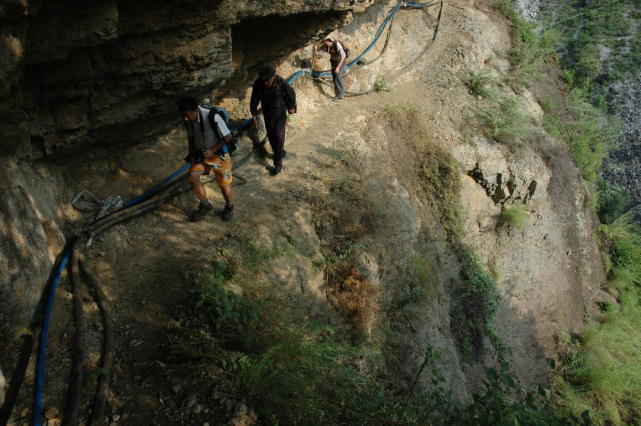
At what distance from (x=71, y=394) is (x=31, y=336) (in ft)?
2.03

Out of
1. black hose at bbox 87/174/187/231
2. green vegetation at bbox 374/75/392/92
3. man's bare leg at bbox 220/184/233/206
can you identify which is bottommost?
black hose at bbox 87/174/187/231

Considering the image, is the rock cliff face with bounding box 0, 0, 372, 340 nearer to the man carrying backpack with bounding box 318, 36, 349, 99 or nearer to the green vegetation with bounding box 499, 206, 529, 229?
the man carrying backpack with bounding box 318, 36, 349, 99

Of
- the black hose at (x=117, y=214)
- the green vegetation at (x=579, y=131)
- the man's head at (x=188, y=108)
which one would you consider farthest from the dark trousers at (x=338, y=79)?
the green vegetation at (x=579, y=131)

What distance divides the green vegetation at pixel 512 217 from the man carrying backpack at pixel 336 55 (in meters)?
4.33

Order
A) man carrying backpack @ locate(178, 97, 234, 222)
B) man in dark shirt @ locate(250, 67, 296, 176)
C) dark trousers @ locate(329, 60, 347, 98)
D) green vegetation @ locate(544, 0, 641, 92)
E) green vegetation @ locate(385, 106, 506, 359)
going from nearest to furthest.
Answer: man carrying backpack @ locate(178, 97, 234, 222) < man in dark shirt @ locate(250, 67, 296, 176) < green vegetation @ locate(385, 106, 506, 359) < dark trousers @ locate(329, 60, 347, 98) < green vegetation @ locate(544, 0, 641, 92)

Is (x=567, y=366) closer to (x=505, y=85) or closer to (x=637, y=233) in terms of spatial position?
(x=505, y=85)

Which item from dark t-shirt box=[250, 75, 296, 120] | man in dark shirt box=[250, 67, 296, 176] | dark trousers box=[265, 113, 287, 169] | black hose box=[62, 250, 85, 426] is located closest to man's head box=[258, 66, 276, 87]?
man in dark shirt box=[250, 67, 296, 176]

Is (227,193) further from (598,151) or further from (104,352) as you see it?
(598,151)

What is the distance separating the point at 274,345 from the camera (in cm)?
367

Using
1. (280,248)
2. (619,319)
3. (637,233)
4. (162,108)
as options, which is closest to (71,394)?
(280,248)

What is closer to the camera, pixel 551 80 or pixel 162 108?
pixel 162 108

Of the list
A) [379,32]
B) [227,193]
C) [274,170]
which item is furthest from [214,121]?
[379,32]

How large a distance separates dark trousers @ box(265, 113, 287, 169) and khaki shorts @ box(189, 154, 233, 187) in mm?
1111

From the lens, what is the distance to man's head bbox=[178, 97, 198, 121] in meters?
4.23
